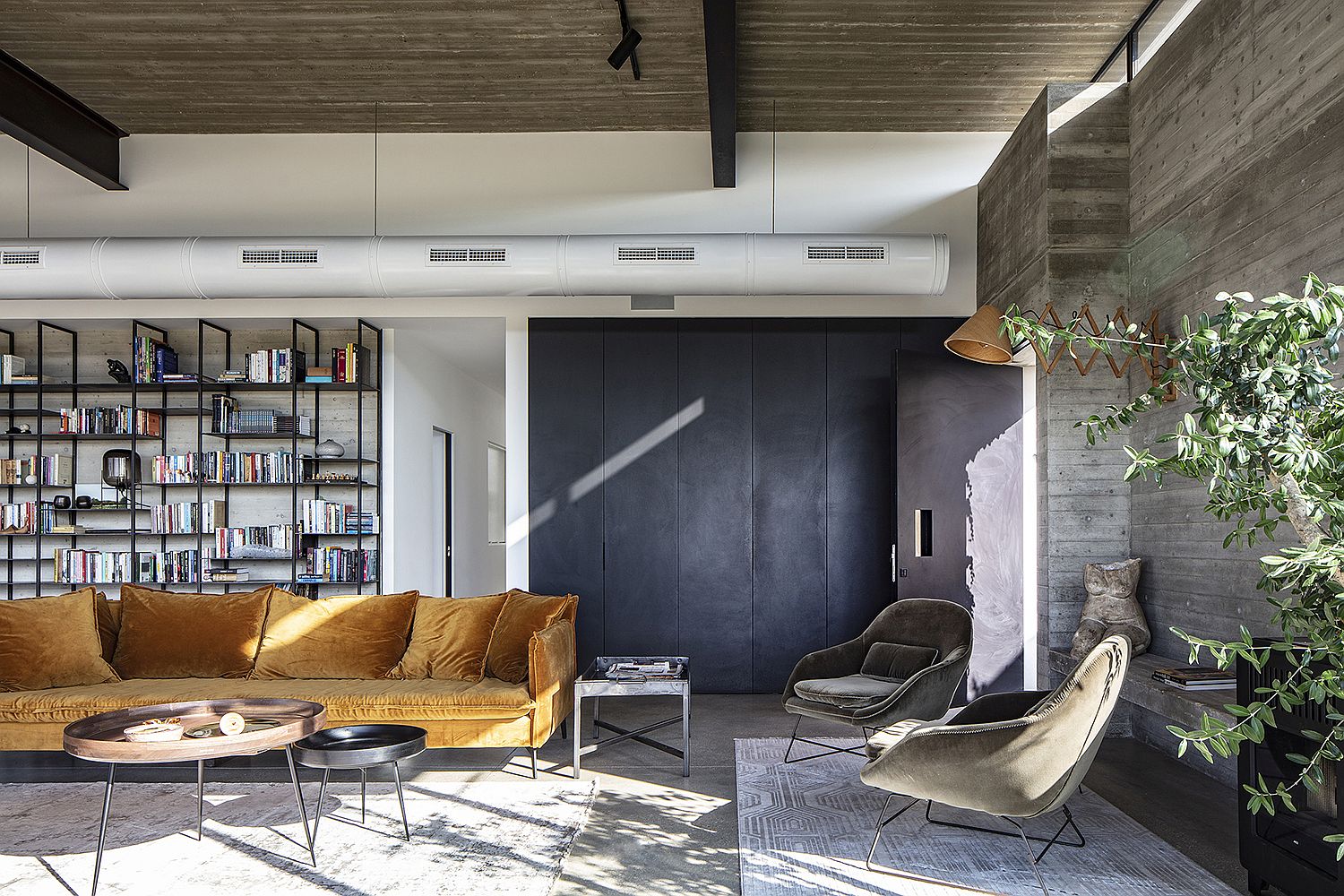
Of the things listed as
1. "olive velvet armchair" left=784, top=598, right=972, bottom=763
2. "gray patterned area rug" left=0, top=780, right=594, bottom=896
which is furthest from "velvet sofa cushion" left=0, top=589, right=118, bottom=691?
"olive velvet armchair" left=784, top=598, right=972, bottom=763

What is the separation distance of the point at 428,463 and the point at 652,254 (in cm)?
355

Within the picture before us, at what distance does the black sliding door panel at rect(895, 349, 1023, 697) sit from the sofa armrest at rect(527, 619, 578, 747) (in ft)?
8.09

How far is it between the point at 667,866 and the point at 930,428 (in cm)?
390

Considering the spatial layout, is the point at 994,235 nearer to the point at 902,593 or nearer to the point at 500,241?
the point at 902,593

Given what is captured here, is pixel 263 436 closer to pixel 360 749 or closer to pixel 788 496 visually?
pixel 788 496

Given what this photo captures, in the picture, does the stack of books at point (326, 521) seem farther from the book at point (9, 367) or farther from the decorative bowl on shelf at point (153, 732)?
the decorative bowl on shelf at point (153, 732)

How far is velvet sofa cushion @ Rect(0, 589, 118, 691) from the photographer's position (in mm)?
5105

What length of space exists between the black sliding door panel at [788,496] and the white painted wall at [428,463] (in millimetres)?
2391

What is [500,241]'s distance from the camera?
20.6 feet

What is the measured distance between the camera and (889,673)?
527 centimetres

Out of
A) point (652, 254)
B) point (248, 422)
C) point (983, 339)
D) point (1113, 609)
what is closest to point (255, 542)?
point (248, 422)

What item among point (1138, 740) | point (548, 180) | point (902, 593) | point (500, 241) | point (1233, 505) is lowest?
point (1138, 740)

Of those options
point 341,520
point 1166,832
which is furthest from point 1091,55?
point 341,520

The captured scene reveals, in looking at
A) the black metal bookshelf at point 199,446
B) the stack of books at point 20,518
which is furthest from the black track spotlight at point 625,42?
the stack of books at point 20,518
